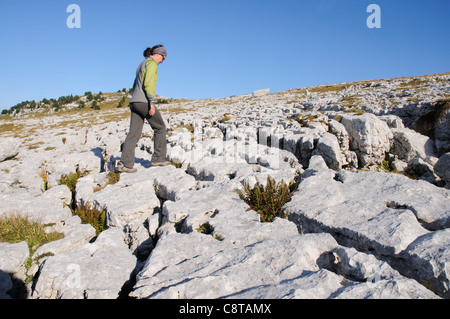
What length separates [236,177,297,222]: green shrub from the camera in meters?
6.18

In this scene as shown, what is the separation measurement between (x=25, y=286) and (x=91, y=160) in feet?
25.1

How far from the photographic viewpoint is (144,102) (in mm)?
9016

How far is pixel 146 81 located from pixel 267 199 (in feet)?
19.1

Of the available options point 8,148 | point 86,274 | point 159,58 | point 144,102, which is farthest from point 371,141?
point 8,148

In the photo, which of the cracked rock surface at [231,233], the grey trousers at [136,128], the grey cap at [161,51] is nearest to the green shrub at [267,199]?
the cracked rock surface at [231,233]

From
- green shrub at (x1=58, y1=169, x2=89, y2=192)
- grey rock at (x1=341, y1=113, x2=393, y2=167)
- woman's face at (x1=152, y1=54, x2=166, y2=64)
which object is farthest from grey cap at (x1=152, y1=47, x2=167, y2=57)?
grey rock at (x1=341, y1=113, x2=393, y2=167)

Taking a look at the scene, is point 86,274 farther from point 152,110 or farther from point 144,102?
point 144,102

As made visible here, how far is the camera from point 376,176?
286 inches

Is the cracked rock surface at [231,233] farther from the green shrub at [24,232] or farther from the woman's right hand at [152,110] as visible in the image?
the woman's right hand at [152,110]

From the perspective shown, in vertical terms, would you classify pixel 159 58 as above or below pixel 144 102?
above

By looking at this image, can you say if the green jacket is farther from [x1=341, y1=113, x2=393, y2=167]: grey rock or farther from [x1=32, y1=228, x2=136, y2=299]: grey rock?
[x1=341, y1=113, x2=393, y2=167]: grey rock

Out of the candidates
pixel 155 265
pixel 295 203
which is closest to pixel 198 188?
pixel 295 203

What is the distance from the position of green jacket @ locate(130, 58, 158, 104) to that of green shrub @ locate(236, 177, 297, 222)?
16.1ft
